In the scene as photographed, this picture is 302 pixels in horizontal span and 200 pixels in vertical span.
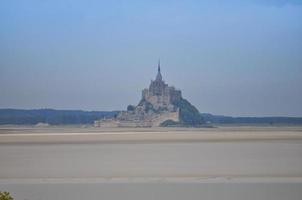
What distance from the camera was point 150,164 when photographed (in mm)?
14094

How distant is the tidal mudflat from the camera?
9125 millimetres

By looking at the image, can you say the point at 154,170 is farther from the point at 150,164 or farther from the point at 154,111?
the point at 154,111

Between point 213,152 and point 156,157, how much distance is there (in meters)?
2.03

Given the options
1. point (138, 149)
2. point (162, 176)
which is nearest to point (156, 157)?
point (138, 149)

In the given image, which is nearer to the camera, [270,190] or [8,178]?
[270,190]

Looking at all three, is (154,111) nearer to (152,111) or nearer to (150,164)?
(152,111)

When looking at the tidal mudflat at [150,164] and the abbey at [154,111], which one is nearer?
the tidal mudflat at [150,164]

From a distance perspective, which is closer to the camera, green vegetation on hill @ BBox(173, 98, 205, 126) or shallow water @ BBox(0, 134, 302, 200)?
shallow water @ BBox(0, 134, 302, 200)

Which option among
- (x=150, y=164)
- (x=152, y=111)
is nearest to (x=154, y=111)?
(x=152, y=111)

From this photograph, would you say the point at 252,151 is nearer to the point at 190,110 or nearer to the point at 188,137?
the point at 188,137

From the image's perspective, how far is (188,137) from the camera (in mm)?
18969

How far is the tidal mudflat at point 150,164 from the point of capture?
9.12 metres

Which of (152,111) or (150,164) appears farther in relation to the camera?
(152,111)

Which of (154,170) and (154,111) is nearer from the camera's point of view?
(154,170)
